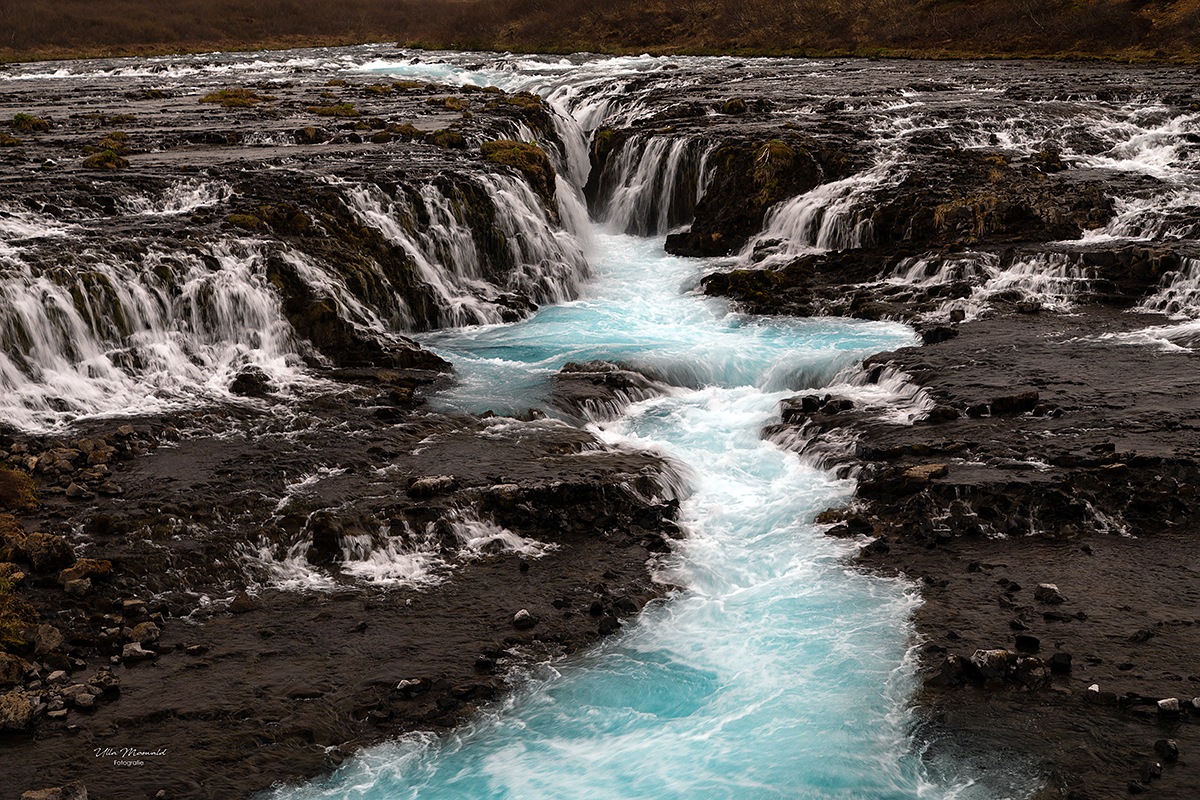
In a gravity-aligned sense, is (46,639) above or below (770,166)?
below

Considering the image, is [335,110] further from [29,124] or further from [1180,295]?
[1180,295]

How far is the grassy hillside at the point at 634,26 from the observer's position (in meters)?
55.3

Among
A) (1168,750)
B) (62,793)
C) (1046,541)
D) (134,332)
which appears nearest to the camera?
(62,793)

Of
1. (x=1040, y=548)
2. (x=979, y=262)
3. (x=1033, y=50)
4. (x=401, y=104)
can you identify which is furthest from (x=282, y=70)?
(x=1040, y=548)

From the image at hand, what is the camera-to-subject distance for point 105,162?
81.8 feet

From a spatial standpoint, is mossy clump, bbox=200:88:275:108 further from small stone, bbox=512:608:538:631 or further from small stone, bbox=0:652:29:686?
small stone, bbox=512:608:538:631

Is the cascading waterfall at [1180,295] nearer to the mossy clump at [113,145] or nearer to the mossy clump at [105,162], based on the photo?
the mossy clump at [105,162]

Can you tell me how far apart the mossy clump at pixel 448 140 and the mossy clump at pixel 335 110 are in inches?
277

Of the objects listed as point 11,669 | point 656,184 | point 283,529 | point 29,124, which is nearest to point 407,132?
point 656,184

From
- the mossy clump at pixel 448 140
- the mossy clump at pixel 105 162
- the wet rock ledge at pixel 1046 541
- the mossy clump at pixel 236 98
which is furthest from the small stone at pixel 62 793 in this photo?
the mossy clump at pixel 236 98

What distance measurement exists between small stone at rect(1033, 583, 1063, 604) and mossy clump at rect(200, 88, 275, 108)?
35299 millimetres

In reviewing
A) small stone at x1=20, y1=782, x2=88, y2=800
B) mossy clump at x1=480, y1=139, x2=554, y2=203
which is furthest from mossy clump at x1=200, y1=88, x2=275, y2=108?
small stone at x1=20, y1=782, x2=88, y2=800

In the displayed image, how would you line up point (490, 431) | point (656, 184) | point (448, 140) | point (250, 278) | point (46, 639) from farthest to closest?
point (656, 184)
point (448, 140)
point (250, 278)
point (490, 431)
point (46, 639)

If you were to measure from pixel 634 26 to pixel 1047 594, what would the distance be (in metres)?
76.7
